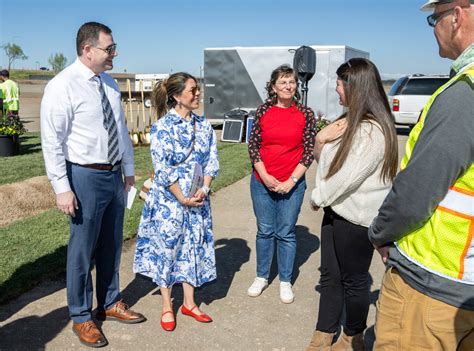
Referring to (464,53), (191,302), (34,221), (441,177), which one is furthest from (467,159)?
(34,221)

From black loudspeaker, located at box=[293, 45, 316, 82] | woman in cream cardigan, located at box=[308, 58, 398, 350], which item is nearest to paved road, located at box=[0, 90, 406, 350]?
woman in cream cardigan, located at box=[308, 58, 398, 350]

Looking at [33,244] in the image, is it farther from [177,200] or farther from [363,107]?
[363,107]

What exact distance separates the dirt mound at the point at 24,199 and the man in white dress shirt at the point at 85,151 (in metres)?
3.22

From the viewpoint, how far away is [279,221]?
13.1 feet

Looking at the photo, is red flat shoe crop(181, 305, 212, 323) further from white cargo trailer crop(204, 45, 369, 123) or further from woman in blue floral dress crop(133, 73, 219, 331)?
white cargo trailer crop(204, 45, 369, 123)

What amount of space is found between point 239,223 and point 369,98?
3662 millimetres

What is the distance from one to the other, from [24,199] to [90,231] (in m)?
4.18

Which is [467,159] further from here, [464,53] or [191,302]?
[191,302]

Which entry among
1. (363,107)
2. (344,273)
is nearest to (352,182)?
(363,107)

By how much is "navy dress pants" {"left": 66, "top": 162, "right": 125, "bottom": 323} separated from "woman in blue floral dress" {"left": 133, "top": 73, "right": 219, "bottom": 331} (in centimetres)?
21

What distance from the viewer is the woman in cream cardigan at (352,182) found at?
9.08ft

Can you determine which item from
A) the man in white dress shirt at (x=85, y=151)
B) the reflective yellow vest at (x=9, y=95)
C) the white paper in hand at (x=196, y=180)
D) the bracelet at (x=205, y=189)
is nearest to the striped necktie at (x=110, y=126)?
the man in white dress shirt at (x=85, y=151)

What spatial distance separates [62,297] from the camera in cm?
388

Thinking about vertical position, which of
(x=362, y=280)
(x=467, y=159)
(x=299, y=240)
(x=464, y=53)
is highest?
(x=464, y=53)
